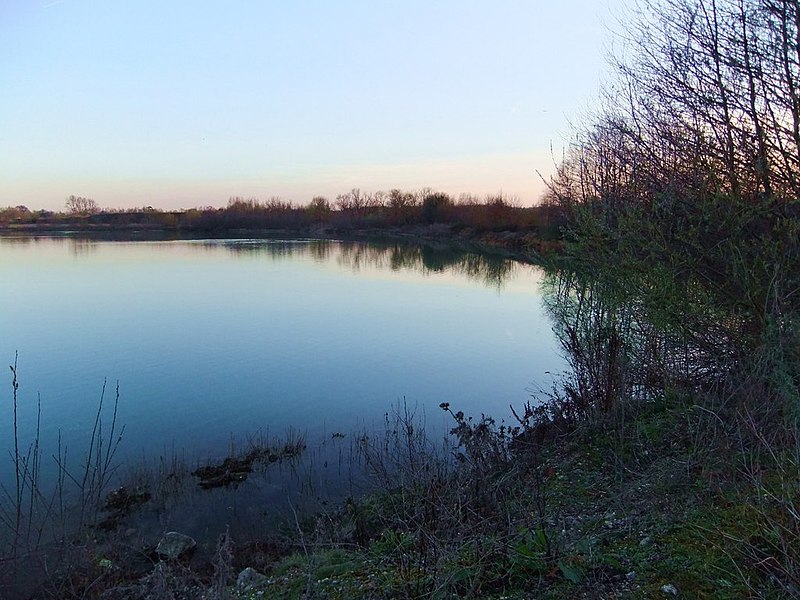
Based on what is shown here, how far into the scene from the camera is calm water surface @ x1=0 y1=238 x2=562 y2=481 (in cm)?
777

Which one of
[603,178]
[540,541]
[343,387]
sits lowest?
[343,387]

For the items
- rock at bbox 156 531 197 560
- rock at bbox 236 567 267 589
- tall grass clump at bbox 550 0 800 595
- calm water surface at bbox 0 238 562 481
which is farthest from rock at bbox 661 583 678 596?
calm water surface at bbox 0 238 562 481

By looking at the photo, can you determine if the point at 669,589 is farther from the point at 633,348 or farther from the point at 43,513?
the point at 43,513

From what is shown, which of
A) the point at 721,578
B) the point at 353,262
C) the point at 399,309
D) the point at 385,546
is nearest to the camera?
the point at 721,578

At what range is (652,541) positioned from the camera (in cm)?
293

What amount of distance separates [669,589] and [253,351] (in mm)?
9828

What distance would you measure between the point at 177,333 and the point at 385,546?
34.0 ft

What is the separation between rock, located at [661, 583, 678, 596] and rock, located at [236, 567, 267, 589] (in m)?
2.65

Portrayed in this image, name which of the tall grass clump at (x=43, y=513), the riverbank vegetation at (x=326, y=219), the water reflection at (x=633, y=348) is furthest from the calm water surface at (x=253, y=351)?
the riverbank vegetation at (x=326, y=219)

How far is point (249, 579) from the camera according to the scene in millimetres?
Answer: 3906

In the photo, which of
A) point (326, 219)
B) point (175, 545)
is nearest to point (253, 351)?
point (175, 545)

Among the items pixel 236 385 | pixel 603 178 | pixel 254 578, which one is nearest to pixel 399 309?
pixel 236 385

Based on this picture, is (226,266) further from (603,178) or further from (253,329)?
(603,178)

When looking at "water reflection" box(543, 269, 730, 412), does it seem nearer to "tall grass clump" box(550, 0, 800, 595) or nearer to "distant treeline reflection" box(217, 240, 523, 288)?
"tall grass clump" box(550, 0, 800, 595)
